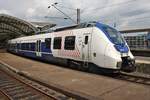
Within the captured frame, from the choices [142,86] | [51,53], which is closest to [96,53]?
[142,86]

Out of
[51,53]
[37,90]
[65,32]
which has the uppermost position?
[65,32]

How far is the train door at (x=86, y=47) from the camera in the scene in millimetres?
14042

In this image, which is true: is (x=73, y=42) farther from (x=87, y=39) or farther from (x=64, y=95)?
(x=64, y=95)

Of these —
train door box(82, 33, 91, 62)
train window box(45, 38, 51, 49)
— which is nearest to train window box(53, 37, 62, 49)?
train window box(45, 38, 51, 49)

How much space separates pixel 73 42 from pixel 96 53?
8.78ft

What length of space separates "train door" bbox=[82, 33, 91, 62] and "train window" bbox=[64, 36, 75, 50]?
129 cm

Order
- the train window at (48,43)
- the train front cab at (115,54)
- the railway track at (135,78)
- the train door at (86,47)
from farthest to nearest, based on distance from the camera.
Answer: the train window at (48,43) → the train door at (86,47) → the train front cab at (115,54) → the railway track at (135,78)

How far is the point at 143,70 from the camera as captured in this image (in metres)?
16.2

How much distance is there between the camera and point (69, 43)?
53.0 ft

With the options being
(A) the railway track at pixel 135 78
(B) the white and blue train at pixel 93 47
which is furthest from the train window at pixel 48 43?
(A) the railway track at pixel 135 78

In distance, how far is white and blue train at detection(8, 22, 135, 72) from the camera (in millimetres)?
12836

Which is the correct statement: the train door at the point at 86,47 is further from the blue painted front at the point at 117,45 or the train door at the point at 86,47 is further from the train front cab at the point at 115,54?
the train front cab at the point at 115,54

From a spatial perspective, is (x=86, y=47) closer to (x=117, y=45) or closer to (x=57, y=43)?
(x=117, y=45)

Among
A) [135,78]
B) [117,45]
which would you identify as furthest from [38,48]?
[135,78]
